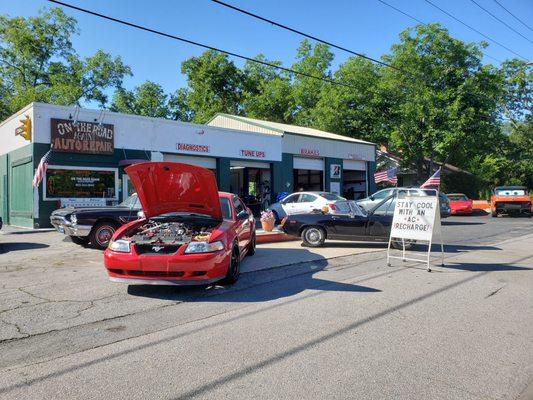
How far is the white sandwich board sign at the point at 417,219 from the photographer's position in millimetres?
8953

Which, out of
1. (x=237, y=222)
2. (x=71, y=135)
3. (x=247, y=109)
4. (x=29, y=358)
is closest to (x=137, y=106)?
(x=247, y=109)

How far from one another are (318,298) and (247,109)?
4396 centimetres

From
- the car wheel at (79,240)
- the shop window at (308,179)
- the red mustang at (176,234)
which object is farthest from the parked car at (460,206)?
the red mustang at (176,234)

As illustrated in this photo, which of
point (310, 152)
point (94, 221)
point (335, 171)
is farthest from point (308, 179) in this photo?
point (94, 221)

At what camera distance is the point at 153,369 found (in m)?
3.89

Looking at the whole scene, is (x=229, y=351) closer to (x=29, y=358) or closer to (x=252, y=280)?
(x=29, y=358)

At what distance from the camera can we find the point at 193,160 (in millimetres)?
22375

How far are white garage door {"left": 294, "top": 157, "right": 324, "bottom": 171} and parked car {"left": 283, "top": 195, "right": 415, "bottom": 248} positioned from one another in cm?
1574

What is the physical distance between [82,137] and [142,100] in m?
33.4

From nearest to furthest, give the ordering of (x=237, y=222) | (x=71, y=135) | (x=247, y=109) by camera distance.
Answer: (x=237, y=222) → (x=71, y=135) → (x=247, y=109)

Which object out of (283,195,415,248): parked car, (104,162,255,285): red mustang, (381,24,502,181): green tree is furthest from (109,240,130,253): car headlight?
(381,24,502,181): green tree

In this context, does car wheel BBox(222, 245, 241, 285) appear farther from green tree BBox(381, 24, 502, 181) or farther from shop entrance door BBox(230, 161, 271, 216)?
green tree BBox(381, 24, 502, 181)

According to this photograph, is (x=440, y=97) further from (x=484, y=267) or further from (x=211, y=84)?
(x=484, y=267)

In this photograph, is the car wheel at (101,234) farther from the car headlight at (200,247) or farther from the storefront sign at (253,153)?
the storefront sign at (253,153)
